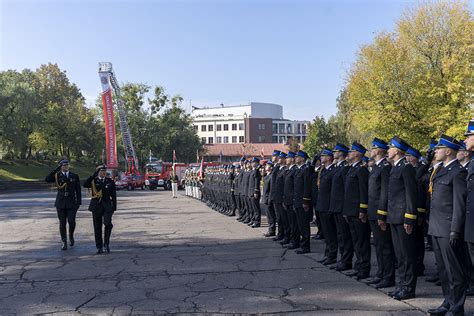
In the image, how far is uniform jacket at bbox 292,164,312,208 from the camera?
10.3m

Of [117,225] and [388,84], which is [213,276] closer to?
[117,225]

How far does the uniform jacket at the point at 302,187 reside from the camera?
10.3 m

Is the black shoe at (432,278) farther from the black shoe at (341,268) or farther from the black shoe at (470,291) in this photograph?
the black shoe at (341,268)

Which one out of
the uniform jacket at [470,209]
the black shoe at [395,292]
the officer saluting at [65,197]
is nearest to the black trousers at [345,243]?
the black shoe at [395,292]

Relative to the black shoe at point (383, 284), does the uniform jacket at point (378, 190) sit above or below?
above

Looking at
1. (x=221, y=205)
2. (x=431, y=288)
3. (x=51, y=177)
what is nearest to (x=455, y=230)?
(x=431, y=288)

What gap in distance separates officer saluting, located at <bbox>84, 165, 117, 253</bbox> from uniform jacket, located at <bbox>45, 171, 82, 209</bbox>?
2.54 ft

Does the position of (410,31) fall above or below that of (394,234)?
above

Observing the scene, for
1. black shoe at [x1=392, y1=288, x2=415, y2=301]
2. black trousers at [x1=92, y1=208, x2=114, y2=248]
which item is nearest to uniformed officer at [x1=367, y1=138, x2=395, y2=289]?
black shoe at [x1=392, y1=288, x2=415, y2=301]

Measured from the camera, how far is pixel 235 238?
42.1 ft

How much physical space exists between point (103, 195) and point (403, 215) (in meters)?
6.60

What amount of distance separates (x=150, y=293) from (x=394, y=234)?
11.2 feet

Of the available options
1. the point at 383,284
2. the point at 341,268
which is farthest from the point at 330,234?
the point at 383,284

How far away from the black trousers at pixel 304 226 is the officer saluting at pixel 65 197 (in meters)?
4.97
